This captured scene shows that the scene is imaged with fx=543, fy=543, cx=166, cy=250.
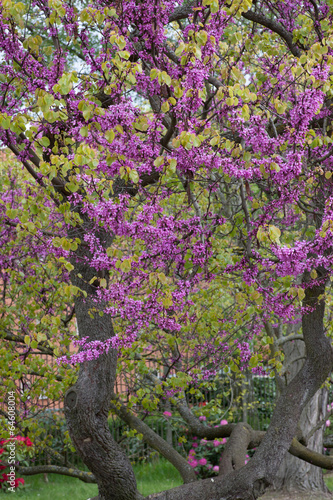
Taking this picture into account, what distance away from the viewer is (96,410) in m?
4.78

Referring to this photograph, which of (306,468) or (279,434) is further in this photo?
(306,468)

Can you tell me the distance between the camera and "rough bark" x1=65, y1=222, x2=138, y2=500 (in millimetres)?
4754

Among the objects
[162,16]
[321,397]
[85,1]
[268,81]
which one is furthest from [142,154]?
[321,397]

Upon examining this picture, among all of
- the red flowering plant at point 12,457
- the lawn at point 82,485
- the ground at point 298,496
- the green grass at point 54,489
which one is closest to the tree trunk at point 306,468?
the ground at point 298,496

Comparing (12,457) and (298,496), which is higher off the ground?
(12,457)

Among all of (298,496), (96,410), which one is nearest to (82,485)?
(298,496)

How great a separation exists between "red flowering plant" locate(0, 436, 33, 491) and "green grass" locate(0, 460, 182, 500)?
1.34ft

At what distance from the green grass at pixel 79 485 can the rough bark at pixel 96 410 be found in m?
5.01

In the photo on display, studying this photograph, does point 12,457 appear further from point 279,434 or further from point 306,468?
point 306,468

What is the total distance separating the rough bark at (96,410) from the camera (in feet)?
15.6

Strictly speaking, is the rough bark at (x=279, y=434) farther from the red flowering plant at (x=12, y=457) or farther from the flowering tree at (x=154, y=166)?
the red flowering plant at (x=12, y=457)

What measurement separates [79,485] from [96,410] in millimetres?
7075

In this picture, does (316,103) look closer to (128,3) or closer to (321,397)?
(128,3)

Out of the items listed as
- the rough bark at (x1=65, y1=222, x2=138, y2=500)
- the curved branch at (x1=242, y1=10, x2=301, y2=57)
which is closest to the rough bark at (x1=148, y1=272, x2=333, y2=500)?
the rough bark at (x1=65, y1=222, x2=138, y2=500)
